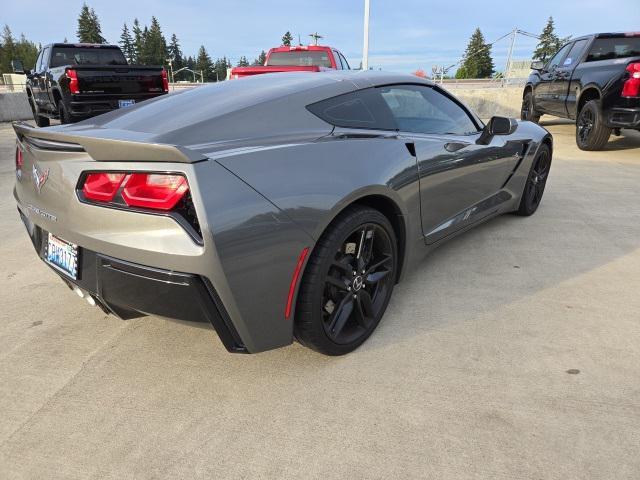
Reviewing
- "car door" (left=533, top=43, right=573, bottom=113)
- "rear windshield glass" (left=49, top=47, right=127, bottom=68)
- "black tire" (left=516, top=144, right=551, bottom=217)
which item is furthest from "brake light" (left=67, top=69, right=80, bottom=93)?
"car door" (left=533, top=43, right=573, bottom=113)

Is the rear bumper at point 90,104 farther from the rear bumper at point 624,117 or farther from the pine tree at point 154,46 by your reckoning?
the pine tree at point 154,46

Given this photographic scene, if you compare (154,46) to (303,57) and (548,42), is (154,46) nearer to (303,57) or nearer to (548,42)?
(548,42)

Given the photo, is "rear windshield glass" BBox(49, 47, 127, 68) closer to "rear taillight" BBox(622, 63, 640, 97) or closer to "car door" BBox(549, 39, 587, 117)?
"car door" BBox(549, 39, 587, 117)

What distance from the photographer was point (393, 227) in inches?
103

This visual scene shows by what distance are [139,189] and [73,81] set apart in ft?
24.8

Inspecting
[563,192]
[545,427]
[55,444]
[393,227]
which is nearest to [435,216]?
[393,227]

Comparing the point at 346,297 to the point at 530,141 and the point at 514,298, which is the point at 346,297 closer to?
the point at 514,298

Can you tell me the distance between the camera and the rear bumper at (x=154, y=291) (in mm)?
1696

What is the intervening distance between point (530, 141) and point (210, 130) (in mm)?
3178

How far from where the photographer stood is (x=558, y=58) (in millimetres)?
9281

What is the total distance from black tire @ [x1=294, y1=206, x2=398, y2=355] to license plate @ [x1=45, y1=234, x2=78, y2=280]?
97cm

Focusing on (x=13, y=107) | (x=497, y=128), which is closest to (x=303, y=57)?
(x=497, y=128)

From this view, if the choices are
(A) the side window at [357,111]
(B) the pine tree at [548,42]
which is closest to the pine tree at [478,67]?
(B) the pine tree at [548,42]

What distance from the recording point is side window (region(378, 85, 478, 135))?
9.15ft
